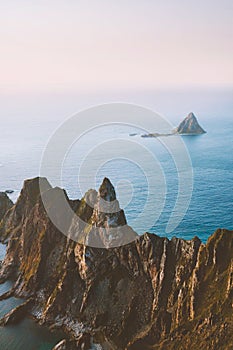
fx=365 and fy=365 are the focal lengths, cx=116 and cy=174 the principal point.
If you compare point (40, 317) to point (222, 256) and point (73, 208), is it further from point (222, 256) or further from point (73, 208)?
point (222, 256)

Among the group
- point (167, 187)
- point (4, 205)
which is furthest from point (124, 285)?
point (167, 187)

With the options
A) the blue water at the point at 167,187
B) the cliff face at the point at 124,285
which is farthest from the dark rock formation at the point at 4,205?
the blue water at the point at 167,187

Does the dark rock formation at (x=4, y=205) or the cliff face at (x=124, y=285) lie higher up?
the dark rock formation at (x=4, y=205)

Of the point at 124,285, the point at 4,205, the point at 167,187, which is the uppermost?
the point at 167,187

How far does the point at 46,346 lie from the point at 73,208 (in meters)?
30.8

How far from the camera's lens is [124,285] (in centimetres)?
7112

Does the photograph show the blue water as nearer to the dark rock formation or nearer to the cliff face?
the dark rock formation

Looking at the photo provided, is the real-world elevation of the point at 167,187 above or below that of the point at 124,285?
above

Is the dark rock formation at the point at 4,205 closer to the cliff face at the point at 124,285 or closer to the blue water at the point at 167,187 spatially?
the cliff face at the point at 124,285

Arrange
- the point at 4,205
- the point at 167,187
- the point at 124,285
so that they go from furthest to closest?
the point at 167,187, the point at 4,205, the point at 124,285

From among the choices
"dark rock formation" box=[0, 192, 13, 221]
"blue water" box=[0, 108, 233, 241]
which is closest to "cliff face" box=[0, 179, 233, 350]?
"dark rock formation" box=[0, 192, 13, 221]

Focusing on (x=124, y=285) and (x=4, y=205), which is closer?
(x=124, y=285)

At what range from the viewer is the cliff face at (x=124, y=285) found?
58312mm

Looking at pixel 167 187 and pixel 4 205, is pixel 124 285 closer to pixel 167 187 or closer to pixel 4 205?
pixel 4 205
